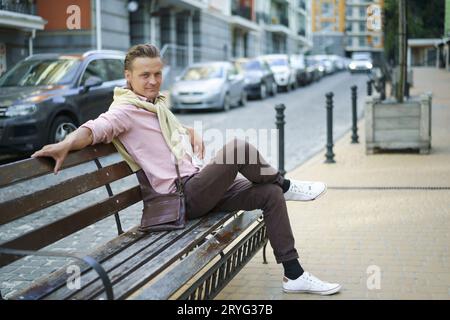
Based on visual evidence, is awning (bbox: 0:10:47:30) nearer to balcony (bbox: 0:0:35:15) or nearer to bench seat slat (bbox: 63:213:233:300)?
balcony (bbox: 0:0:35:15)

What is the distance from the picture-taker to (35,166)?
3.07m

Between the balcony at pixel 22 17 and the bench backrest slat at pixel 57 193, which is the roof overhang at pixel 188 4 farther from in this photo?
the bench backrest slat at pixel 57 193

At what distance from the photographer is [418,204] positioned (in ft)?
21.6

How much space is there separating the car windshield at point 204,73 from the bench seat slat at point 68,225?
1638cm

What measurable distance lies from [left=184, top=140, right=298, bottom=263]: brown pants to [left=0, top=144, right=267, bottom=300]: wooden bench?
147 millimetres

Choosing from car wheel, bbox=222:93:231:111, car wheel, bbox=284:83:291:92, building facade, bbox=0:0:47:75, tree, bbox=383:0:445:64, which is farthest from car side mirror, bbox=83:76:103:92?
car wheel, bbox=284:83:291:92

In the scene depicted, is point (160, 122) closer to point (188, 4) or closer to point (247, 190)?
point (247, 190)

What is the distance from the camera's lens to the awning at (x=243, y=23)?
41550mm

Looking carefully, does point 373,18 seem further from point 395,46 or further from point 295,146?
point 395,46

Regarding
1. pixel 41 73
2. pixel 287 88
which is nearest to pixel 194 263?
pixel 41 73

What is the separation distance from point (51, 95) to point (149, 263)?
779 centimetres

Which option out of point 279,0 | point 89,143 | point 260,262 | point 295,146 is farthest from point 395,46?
point 279,0

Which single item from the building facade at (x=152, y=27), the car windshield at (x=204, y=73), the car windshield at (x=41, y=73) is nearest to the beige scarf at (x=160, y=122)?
the building facade at (x=152, y=27)
